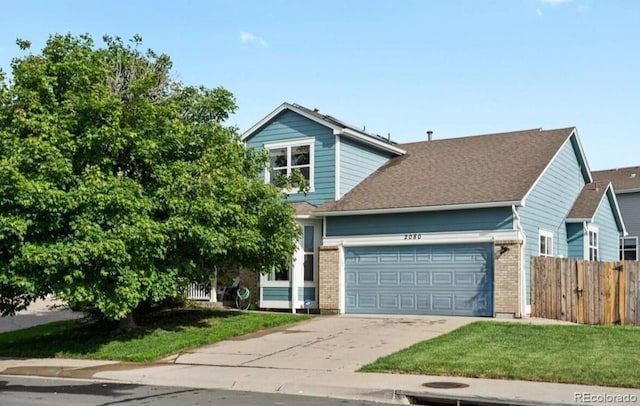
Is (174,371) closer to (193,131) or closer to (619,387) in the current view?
(193,131)

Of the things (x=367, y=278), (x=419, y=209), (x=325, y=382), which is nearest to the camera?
(x=325, y=382)

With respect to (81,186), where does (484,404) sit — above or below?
below

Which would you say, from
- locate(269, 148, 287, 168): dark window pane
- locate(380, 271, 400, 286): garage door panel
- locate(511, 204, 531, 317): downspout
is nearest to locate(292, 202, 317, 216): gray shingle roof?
locate(269, 148, 287, 168): dark window pane

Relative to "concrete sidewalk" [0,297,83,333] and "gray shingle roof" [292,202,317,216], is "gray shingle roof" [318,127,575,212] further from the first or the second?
"concrete sidewalk" [0,297,83,333]

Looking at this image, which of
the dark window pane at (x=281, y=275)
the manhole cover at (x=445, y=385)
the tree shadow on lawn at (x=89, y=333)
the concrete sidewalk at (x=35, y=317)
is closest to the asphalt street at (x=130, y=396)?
the manhole cover at (x=445, y=385)

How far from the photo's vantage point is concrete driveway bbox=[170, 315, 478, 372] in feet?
46.4

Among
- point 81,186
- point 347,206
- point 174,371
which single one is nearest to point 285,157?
point 347,206

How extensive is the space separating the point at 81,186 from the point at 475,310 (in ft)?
37.5

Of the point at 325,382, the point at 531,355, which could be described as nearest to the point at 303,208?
the point at 531,355

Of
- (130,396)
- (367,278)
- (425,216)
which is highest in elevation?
(425,216)

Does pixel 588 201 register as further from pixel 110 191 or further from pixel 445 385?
pixel 110 191

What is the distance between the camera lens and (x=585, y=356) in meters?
13.2

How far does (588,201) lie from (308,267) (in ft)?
34.8

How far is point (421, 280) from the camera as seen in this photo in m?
21.3
